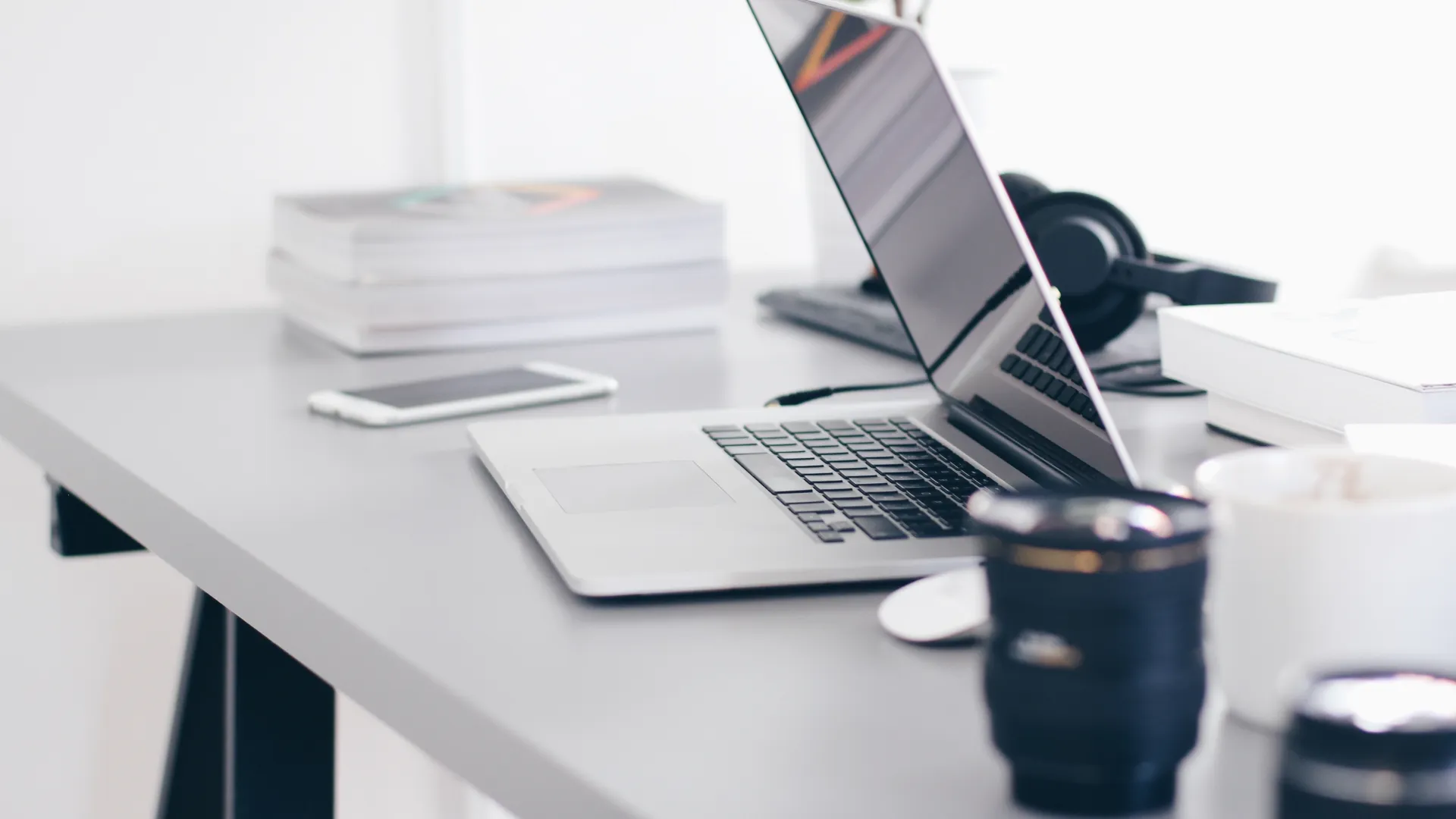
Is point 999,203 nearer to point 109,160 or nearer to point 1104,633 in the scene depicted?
point 1104,633

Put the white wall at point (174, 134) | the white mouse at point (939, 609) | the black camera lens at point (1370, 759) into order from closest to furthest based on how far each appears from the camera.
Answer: the black camera lens at point (1370, 759) → the white mouse at point (939, 609) → the white wall at point (174, 134)

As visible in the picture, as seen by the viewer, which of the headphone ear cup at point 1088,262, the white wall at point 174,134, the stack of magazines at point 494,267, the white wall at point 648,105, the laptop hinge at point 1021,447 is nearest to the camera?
the laptop hinge at point 1021,447

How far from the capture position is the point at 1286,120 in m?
2.01

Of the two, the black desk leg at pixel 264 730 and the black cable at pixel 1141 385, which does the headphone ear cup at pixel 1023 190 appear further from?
the black desk leg at pixel 264 730

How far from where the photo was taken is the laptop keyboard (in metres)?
0.66

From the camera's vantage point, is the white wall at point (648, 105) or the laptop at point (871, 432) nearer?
the laptop at point (871, 432)

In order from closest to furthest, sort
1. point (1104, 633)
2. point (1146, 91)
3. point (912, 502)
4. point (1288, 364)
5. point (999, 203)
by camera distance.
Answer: point (1104, 633) → point (999, 203) → point (912, 502) → point (1288, 364) → point (1146, 91)

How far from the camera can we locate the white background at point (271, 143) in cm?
141

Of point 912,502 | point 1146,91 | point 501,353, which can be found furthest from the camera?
point 1146,91

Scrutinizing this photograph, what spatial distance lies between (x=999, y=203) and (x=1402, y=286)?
171 centimetres

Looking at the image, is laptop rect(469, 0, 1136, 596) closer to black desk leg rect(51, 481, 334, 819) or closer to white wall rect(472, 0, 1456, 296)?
black desk leg rect(51, 481, 334, 819)

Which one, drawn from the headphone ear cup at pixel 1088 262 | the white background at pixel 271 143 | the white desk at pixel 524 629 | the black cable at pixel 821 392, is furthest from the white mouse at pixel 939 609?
the white background at pixel 271 143

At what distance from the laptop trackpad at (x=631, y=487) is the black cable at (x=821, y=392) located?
203 millimetres

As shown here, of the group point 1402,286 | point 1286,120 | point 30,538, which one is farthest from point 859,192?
point 1402,286
